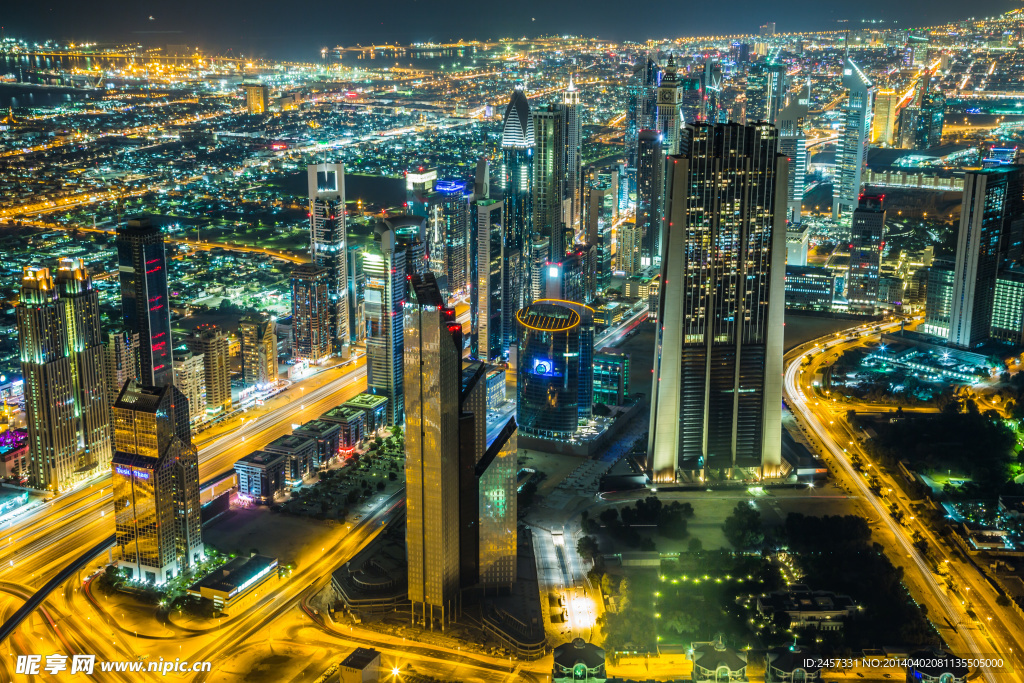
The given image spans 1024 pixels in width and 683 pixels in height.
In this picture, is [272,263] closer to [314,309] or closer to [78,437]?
[314,309]

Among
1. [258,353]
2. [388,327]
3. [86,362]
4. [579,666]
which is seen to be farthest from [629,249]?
[579,666]

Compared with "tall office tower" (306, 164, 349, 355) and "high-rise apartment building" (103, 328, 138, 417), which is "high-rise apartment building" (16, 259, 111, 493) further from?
"tall office tower" (306, 164, 349, 355)

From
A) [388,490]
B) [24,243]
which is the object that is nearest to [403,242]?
[388,490]

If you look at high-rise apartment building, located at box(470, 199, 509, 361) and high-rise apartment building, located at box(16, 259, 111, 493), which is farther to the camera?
high-rise apartment building, located at box(470, 199, 509, 361)

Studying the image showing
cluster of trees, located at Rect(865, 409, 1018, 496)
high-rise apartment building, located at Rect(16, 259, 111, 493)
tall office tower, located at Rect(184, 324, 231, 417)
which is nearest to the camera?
high-rise apartment building, located at Rect(16, 259, 111, 493)

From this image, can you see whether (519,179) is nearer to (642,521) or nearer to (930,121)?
(642,521)

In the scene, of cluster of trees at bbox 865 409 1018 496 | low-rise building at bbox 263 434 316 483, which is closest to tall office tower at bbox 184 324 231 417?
low-rise building at bbox 263 434 316 483
